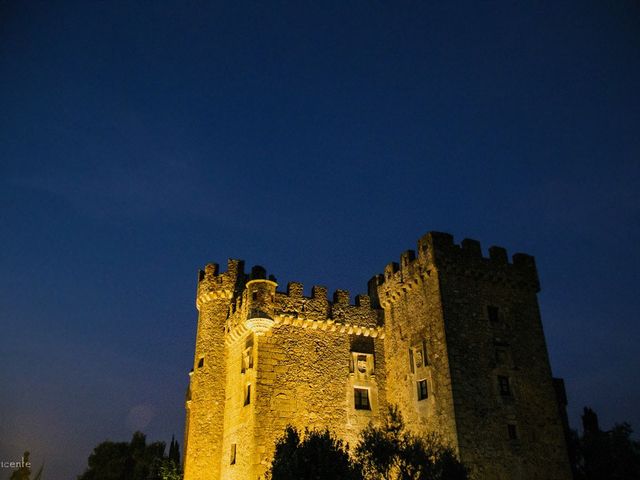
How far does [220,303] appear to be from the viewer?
1257 inches

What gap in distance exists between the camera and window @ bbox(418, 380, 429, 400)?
2467cm

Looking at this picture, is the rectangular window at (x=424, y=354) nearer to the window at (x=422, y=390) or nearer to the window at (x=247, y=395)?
the window at (x=422, y=390)

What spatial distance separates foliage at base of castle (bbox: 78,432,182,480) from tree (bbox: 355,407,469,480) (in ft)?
101

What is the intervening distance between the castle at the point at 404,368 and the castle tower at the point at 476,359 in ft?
0.19

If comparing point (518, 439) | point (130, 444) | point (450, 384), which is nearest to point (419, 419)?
point (450, 384)

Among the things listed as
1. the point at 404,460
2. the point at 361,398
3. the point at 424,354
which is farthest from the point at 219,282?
the point at 404,460

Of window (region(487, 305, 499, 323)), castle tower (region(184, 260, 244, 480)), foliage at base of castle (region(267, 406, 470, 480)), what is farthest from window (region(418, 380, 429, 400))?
castle tower (region(184, 260, 244, 480))

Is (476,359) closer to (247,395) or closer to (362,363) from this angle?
(362,363)

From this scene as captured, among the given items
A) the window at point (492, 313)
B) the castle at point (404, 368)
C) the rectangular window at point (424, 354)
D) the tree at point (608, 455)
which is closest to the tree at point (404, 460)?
the castle at point (404, 368)

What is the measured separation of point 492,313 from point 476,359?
2.72 meters

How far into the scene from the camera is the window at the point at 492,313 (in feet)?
84.5

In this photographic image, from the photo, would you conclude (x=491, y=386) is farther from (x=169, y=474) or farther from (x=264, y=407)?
(x=169, y=474)

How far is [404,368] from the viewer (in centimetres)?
2647

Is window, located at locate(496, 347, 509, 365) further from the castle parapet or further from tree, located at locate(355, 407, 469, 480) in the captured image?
the castle parapet
